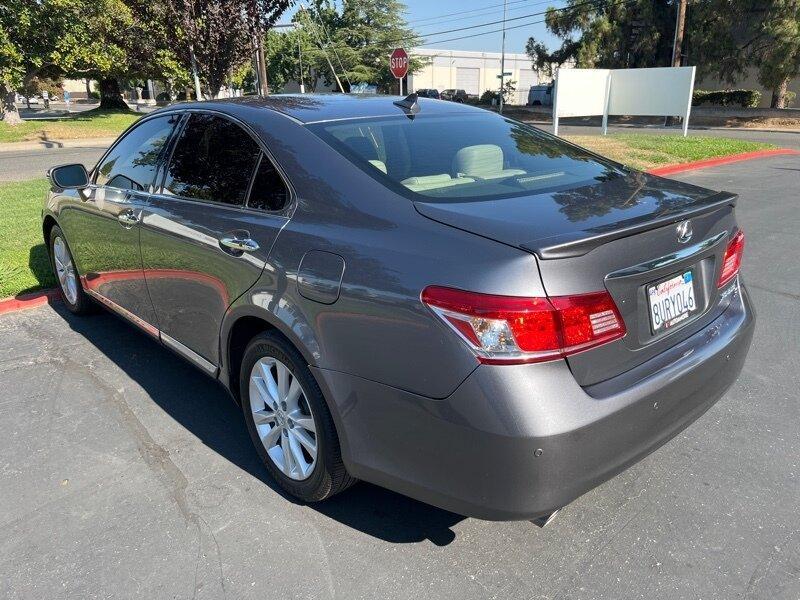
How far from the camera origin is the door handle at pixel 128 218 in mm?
3613

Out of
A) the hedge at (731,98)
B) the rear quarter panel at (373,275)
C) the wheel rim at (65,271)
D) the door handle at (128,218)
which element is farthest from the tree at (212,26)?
the hedge at (731,98)

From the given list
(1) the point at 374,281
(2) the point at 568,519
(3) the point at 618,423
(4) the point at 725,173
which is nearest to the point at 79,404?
(1) the point at 374,281

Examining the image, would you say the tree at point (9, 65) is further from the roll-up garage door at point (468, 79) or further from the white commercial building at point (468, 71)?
the roll-up garage door at point (468, 79)

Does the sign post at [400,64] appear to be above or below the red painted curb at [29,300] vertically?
above

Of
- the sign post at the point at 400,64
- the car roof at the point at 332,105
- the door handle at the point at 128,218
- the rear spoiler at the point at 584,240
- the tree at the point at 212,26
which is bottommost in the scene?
the door handle at the point at 128,218

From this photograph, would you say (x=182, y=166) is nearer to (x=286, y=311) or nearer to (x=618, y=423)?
(x=286, y=311)

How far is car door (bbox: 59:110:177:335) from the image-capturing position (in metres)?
3.67

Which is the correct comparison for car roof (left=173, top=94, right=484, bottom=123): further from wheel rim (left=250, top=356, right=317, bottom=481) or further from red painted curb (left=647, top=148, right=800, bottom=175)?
red painted curb (left=647, top=148, right=800, bottom=175)

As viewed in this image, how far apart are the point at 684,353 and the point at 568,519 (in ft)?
2.78

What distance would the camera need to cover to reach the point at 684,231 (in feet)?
7.63

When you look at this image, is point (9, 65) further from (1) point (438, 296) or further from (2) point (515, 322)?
(2) point (515, 322)

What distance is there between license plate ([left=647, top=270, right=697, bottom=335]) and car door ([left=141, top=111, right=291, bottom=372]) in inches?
57.2

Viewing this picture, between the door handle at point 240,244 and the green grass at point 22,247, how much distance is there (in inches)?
144

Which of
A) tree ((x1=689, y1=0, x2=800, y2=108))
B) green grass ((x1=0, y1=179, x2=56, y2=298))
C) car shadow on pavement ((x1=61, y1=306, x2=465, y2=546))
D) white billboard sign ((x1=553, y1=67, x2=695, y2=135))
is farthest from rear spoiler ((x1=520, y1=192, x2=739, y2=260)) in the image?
tree ((x1=689, y1=0, x2=800, y2=108))
